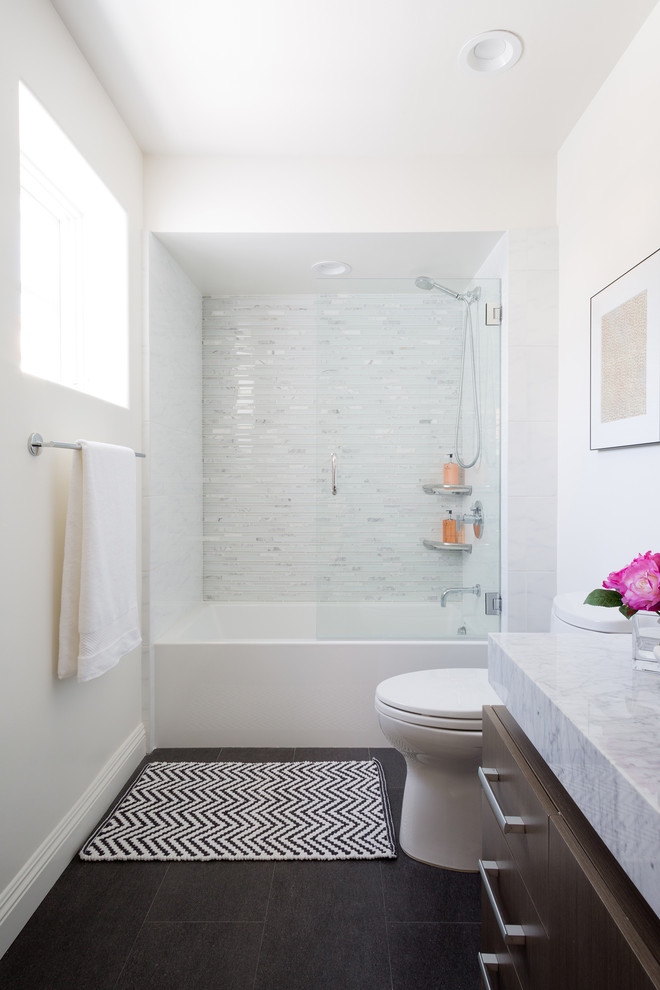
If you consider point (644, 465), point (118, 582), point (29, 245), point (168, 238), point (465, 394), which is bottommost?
point (118, 582)

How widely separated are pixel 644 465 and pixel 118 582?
1.70 m

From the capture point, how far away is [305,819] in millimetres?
2033

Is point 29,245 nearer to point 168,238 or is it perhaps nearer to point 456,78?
point 168,238

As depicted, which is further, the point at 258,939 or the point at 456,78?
the point at 456,78

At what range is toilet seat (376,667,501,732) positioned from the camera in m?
1.74

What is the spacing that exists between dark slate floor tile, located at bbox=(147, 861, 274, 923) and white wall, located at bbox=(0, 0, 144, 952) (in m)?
0.34

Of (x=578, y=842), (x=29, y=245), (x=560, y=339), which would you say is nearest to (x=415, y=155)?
(x=560, y=339)

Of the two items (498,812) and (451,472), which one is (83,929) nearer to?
(498,812)

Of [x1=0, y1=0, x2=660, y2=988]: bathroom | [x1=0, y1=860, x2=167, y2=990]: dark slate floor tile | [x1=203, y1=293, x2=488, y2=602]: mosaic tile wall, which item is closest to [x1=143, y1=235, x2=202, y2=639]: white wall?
[x1=0, y1=0, x2=660, y2=988]: bathroom

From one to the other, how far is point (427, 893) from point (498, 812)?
2.76ft

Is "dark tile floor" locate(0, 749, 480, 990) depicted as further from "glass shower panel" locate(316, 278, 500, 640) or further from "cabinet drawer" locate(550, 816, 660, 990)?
"glass shower panel" locate(316, 278, 500, 640)

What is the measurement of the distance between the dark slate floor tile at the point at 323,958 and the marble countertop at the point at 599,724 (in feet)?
2.64

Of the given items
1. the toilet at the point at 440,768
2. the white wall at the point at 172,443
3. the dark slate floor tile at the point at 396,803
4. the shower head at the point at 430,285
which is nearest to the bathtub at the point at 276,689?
the white wall at the point at 172,443

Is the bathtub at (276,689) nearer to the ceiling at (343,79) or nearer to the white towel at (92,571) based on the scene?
the white towel at (92,571)
